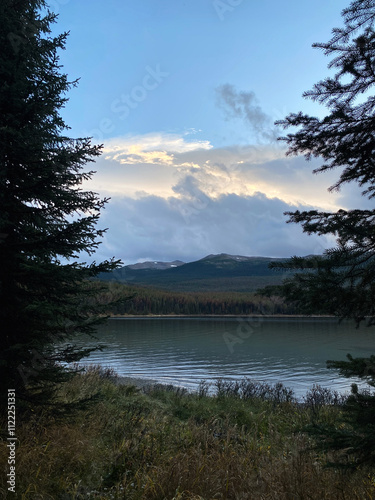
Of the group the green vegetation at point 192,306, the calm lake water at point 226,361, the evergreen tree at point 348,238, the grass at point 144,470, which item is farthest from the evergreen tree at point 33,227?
the green vegetation at point 192,306

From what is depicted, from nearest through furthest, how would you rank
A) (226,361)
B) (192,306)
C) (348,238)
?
(348,238), (226,361), (192,306)

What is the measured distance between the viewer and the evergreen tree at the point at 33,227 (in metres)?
6.46

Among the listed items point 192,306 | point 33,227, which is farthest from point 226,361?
point 192,306

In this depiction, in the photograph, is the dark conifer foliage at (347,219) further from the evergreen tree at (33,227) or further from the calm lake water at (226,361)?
the calm lake water at (226,361)

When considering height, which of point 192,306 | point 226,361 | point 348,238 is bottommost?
point 226,361

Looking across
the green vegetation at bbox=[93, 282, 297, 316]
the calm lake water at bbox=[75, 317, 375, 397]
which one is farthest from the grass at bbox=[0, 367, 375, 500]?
the green vegetation at bbox=[93, 282, 297, 316]

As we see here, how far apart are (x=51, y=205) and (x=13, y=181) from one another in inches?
33.1

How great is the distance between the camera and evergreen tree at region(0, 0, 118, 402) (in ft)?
21.2

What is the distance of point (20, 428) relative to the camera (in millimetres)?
5980

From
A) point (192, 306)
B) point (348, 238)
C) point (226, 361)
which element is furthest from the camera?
point (192, 306)

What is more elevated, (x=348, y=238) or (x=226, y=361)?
(x=348, y=238)

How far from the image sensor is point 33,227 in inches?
272

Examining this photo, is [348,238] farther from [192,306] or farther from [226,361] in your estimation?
[192,306]

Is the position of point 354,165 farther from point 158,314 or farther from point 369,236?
point 158,314
